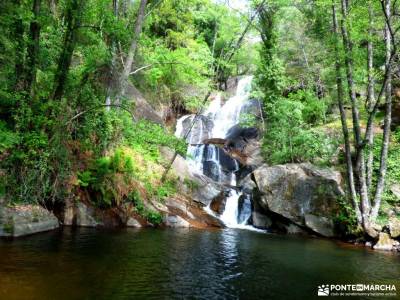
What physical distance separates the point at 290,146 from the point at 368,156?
4942mm

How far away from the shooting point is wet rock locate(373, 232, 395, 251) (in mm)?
13297

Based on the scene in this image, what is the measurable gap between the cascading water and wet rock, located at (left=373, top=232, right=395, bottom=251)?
251 inches

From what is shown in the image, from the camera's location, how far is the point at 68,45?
40.0 ft

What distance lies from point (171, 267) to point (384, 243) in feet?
30.4

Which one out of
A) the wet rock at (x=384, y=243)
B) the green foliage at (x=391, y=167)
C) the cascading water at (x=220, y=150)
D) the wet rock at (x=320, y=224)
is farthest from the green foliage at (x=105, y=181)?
the green foliage at (x=391, y=167)

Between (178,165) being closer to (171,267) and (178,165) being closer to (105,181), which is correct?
(105,181)

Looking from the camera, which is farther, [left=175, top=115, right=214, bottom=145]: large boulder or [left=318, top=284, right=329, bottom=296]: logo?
[left=175, top=115, right=214, bottom=145]: large boulder

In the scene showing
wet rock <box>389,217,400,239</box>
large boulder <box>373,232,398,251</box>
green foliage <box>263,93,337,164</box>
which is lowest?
large boulder <box>373,232,398,251</box>

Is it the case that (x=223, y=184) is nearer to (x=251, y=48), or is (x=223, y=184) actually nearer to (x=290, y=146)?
(x=290, y=146)

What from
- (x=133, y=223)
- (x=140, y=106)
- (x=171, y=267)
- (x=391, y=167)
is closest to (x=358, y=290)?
(x=171, y=267)

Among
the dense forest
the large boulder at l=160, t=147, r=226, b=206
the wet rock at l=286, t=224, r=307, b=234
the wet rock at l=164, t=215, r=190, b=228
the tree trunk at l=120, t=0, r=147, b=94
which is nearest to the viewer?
the dense forest

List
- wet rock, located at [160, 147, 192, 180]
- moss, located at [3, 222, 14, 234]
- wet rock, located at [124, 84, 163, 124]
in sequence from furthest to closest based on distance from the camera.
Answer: wet rock, located at [124, 84, 163, 124]
wet rock, located at [160, 147, 192, 180]
moss, located at [3, 222, 14, 234]

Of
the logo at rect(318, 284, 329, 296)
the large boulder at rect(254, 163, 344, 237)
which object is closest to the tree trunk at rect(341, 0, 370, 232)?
the large boulder at rect(254, 163, 344, 237)

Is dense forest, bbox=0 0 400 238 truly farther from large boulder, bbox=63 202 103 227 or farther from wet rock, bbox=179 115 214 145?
wet rock, bbox=179 115 214 145
